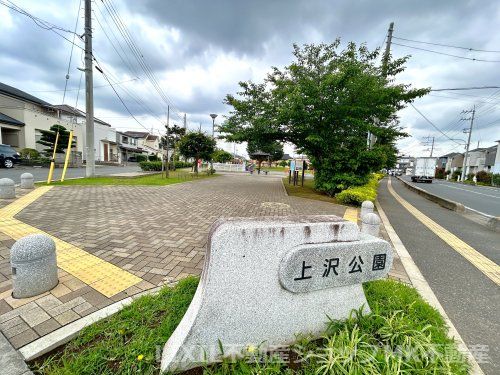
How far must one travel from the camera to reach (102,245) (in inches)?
159

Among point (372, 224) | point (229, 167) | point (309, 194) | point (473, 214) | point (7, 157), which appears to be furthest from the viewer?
point (229, 167)

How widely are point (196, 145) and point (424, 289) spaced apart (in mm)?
18170

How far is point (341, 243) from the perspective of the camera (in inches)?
81.2

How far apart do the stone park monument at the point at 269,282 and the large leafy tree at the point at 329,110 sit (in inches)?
323

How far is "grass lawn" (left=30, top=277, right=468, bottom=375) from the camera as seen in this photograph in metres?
1.77

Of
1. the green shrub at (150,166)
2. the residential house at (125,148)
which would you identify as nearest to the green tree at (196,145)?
the green shrub at (150,166)

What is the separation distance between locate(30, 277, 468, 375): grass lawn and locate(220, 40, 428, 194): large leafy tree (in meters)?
8.50

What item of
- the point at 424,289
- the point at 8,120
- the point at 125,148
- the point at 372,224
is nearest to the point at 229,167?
the point at 125,148

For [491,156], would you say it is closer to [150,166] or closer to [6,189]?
[150,166]

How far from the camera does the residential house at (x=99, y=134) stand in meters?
31.3

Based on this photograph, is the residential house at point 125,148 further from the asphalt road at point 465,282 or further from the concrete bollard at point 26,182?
the asphalt road at point 465,282

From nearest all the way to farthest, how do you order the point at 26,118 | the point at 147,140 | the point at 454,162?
the point at 26,118 → the point at 147,140 → the point at 454,162

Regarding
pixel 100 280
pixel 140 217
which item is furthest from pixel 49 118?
pixel 100 280

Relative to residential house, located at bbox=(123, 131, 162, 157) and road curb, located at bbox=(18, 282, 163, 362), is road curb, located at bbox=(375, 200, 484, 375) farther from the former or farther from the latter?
residential house, located at bbox=(123, 131, 162, 157)
